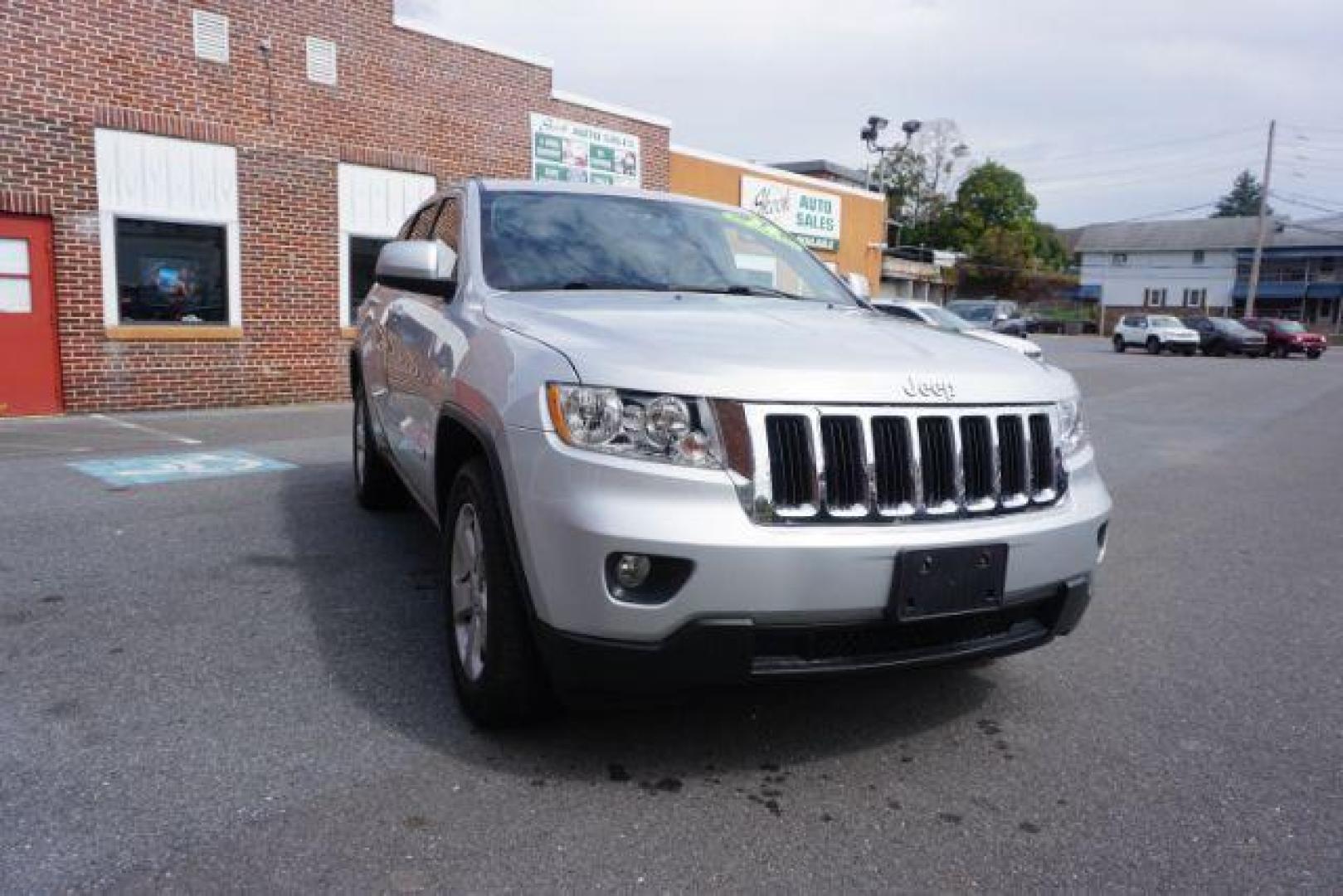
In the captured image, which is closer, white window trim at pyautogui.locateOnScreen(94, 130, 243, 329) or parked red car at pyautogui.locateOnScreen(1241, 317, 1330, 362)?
white window trim at pyautogui.locateOnScreen(94, 130, 243, 329)

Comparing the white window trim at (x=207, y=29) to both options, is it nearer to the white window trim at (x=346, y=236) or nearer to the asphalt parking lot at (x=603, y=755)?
the white window trim at (x=346, y=236)

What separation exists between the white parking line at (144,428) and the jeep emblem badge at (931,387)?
25.6 feet

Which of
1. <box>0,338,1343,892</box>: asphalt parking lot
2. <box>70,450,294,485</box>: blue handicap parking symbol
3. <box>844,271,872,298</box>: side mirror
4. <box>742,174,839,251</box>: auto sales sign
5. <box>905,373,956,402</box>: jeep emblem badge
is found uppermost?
<box>742,174,839,251</box>: auto sales sign

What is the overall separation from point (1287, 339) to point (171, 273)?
3607 cm

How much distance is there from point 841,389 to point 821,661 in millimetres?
706

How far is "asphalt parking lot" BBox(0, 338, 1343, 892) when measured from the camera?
2383mm

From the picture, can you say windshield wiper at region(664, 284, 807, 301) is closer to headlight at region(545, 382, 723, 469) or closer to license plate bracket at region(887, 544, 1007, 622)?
headlight at region(545, 382, 723, 469)

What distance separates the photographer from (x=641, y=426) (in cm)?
254

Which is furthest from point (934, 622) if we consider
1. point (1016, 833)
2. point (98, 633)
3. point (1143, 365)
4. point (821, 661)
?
point (1143, 365)

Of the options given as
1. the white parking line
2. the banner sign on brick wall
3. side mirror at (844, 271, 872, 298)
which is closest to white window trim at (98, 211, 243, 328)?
the white parking line

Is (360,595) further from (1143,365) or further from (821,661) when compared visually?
(1143,365)

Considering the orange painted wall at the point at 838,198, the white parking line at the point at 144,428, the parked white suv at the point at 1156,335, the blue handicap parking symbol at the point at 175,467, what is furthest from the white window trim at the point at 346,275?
the parked white suv at the point at 1156,335

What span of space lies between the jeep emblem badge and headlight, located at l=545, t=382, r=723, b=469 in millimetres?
585

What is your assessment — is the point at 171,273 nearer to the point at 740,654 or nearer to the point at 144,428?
the point at 144,428
